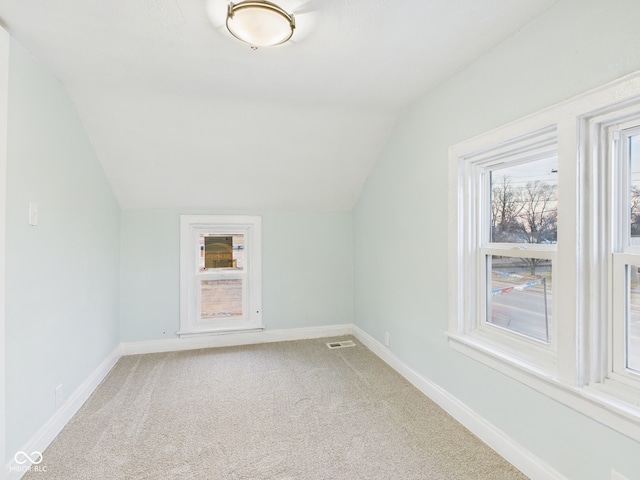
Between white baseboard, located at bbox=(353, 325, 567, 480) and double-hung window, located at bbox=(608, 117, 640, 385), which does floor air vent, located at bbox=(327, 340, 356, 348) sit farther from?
double-hung window, located at bbox=(608, 117, 640, 385)

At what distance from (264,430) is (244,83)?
2.25 meters

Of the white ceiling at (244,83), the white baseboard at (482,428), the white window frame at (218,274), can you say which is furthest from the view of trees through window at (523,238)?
the white window frame at (218,274)

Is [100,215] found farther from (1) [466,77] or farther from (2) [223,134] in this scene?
(1) [466,77]

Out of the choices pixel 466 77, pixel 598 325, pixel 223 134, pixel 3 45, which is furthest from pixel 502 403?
pixel 3 45

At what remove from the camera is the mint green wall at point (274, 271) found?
3311 mm

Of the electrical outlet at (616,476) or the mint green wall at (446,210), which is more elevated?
the mint green wall at (446,210)

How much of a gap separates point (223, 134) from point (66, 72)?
1055 mm

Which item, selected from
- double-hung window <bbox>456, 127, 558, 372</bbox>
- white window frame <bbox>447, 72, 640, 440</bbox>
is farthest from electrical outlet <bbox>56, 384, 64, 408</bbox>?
white window frame <bbox>447, 72, 640, 440</bbox>

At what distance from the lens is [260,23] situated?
4.75 ft

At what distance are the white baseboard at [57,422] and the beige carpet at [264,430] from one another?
0.17 ft

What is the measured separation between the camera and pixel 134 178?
118 inches

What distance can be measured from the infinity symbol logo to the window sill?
8.19 feet

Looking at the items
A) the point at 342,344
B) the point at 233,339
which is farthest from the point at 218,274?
the point at 342,344

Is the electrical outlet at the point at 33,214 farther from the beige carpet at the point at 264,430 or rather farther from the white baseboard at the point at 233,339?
the white baseboard at the point at 233,339
